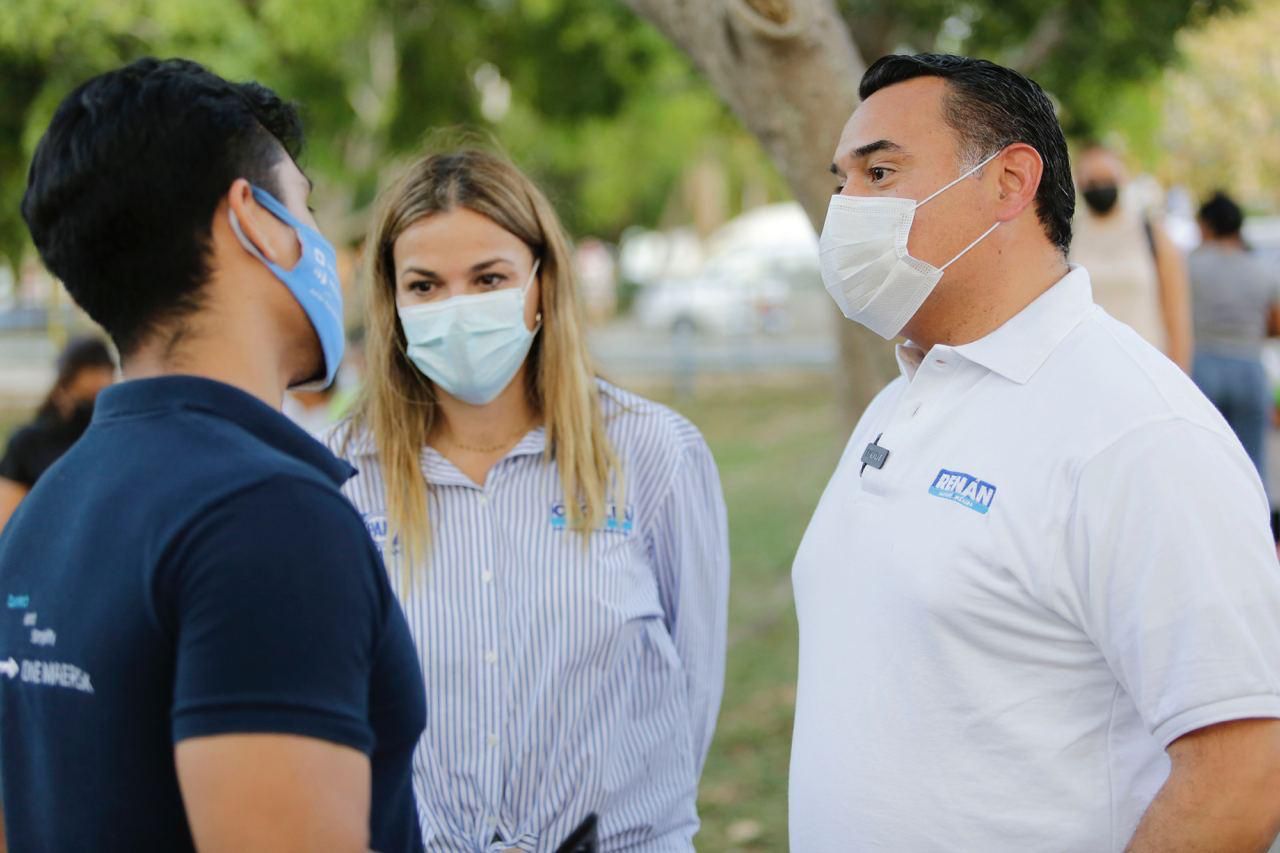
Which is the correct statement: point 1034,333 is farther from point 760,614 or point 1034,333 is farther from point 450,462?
point 760,614

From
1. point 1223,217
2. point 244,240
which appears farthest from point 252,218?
point 1223,217

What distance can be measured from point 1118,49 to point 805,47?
634 cm

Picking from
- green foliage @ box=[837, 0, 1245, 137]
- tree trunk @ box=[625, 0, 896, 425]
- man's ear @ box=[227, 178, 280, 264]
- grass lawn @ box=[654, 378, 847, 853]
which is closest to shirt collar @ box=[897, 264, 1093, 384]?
man's ear @ box=[227, 178, 280, 264]

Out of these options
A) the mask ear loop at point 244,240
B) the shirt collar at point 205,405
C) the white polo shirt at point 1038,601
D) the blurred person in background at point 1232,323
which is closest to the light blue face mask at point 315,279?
the mask ear loop at point 244,240

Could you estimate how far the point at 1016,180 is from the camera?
2156 millimetres

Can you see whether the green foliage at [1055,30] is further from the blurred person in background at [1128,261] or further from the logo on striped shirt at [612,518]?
the logo on striped shirt at [612,518]

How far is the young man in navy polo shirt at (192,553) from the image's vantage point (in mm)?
1356

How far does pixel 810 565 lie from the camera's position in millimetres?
2268

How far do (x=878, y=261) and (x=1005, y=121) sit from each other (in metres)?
0.31

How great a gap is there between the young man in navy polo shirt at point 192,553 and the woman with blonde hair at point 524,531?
843 millimetres

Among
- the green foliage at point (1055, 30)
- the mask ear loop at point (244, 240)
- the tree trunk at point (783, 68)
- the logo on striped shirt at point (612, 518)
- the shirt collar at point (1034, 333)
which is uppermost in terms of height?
the green foliage at point (1055, 30)

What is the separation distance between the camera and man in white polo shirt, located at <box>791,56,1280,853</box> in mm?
1738

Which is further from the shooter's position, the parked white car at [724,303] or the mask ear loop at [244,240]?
the parked white car at [724,303]

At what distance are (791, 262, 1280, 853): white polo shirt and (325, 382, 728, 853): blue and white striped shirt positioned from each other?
1.76 ft
